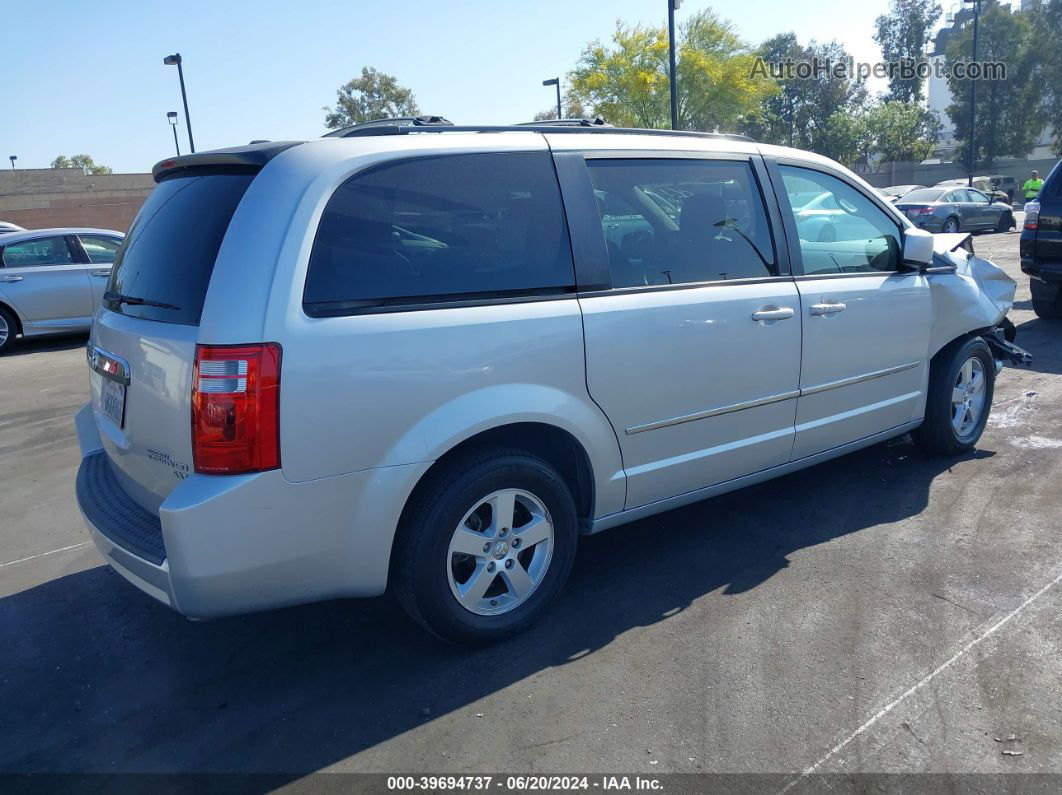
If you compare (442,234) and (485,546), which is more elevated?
(442,234)

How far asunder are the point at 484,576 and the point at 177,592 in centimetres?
111

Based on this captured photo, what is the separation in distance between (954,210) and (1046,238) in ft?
51.3

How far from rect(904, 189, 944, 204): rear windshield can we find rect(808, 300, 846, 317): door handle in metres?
21.7

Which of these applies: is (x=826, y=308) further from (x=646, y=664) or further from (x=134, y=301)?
(x=134, y=301)

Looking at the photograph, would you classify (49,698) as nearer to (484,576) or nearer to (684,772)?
(484,576)

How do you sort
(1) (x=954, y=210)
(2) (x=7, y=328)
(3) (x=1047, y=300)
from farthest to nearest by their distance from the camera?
(1) (x=954, y=210)
(2) (x=7, y=328)
(3) (x=1047, y=300)

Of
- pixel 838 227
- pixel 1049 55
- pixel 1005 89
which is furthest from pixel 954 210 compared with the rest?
pixel 1049 55

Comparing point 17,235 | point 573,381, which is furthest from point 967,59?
point 573,381

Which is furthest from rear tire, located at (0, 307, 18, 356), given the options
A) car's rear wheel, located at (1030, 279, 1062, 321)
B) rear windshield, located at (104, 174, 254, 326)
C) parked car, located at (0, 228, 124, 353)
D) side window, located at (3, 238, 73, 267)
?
car's rear wheel, located at (1030, 279, 1062, 321)

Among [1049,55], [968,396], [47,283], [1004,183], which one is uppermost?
[1049,55]

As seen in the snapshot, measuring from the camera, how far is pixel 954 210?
2339 centimetres

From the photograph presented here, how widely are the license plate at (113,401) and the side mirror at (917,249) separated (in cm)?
397

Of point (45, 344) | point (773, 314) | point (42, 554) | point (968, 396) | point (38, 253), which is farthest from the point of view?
point (45, 344)

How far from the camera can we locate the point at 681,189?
159 inches
